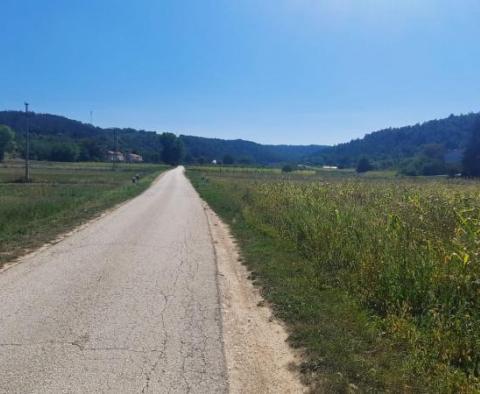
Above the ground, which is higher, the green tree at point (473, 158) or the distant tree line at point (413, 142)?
the distant tree line at point (413, 142)

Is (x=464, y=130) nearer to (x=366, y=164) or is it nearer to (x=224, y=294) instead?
(x=366, y=164)

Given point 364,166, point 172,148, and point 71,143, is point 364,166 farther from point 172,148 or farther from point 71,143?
point 71,143

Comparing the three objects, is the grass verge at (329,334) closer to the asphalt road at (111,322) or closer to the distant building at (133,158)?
the asphalt road at (111,322)

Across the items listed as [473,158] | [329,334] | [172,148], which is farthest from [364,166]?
[329,334]

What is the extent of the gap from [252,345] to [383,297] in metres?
2.22

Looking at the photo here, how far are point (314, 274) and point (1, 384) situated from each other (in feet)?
17.7

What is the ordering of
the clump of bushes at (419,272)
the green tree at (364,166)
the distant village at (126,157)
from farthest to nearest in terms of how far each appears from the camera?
the distant village at (126,157) < the green tree at (364,166) < the clump of bushes at (419,272)

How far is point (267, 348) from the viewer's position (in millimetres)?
5160

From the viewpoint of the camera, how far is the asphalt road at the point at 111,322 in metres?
4.24

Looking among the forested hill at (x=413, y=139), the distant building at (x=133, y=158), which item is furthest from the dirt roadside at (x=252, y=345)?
the distant building at (x=133, y=158)

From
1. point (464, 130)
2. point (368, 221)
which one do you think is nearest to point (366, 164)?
point (464, 130)

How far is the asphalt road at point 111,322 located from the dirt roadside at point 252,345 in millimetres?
161

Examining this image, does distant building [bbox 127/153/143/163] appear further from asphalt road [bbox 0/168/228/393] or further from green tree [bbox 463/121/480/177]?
asphalt road [bbox 0/168/228/393]

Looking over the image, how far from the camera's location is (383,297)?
20.7 feet
